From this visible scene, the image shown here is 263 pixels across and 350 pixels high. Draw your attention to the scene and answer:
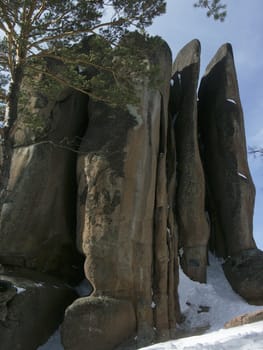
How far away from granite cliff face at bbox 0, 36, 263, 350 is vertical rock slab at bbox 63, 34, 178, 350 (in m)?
0.03

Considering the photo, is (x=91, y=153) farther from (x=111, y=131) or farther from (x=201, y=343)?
(x=201, y=343)

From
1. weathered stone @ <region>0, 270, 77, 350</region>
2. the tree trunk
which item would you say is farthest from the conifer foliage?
weathered stone @ <region>0, 270, 77, 350</region>

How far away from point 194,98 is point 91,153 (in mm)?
4567

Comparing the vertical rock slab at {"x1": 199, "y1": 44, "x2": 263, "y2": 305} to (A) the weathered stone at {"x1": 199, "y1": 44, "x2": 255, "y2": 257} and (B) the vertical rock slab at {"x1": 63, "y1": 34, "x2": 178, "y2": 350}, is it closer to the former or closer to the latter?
(A) the weathered stone at {"x1": 199, "y1": 44, "x2": 255, "y2": 257}

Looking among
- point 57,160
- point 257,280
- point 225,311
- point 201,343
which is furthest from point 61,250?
point 201,343

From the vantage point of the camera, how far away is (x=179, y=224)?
44.3 feet

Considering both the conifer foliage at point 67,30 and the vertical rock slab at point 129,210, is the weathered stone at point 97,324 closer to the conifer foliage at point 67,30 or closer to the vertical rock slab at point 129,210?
the vertical rock slab at point 129,210

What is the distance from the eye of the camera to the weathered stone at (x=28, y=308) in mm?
9969

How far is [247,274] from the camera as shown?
1258 centimetres

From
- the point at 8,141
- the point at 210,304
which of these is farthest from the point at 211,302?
the point at 8,141

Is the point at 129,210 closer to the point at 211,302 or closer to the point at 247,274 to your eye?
the point at 211,302

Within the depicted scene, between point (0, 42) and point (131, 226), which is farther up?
point (0, 42)

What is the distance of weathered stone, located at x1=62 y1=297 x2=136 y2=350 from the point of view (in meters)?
9.41

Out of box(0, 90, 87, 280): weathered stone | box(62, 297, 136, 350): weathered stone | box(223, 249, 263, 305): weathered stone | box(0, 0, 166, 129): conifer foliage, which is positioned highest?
box(0, 0, 166, 129): conifer foliage
